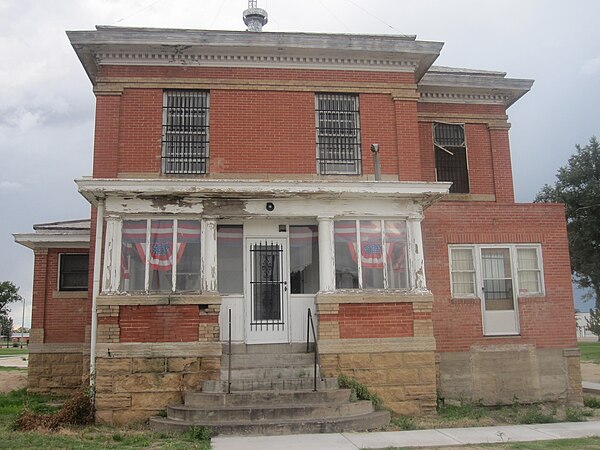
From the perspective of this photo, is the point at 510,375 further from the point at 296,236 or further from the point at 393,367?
the point at 296,236

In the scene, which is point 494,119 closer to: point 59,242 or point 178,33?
point 178,33

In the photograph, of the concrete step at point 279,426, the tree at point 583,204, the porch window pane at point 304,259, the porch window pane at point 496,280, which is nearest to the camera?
the concrete step at point 279,426

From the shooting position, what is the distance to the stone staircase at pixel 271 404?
31.5 feet

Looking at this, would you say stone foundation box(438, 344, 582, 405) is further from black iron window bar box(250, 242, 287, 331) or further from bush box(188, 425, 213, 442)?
bush box(188, 425, 213, 442)

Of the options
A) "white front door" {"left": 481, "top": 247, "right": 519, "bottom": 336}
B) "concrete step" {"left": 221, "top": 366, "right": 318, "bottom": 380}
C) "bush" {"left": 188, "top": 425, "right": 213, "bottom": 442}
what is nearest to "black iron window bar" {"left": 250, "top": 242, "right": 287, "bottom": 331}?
"concrete step" {"left": 221, "top": 366, "right": 318, "bottom": 380}

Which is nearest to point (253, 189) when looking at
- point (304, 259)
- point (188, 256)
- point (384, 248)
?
point (188, 256)

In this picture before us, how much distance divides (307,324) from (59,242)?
8.21 m

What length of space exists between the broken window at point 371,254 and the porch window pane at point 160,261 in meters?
3.19

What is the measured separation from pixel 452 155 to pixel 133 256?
901 centimetres

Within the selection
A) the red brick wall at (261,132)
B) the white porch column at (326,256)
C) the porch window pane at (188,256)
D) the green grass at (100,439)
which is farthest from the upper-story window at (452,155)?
the green grass at (100,439)

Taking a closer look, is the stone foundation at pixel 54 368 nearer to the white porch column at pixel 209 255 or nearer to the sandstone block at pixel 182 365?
the sandstone block at pixel 182 365

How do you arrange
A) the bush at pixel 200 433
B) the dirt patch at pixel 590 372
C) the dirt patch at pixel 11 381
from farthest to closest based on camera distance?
the dirt patch at pixel 590 372 < the dirt patch at pixel 11 381 < the bush at pixel 200 433

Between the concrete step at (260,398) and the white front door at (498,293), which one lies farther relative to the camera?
the white front door at (498,293)

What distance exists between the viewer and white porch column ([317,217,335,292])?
457 inches
